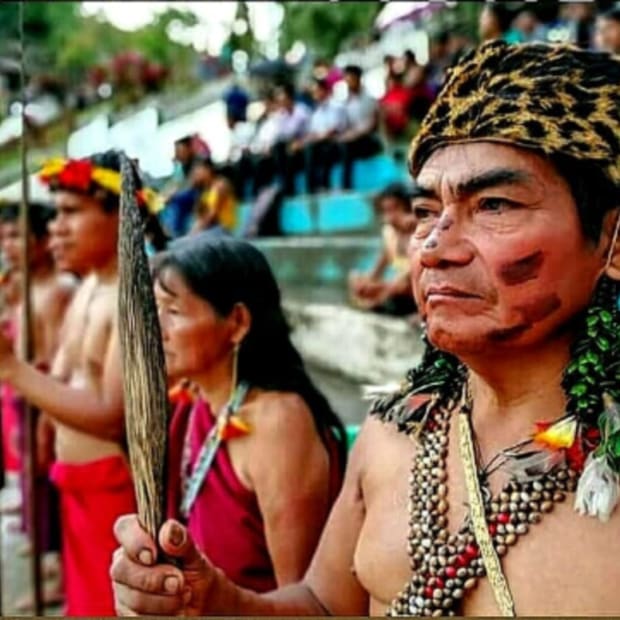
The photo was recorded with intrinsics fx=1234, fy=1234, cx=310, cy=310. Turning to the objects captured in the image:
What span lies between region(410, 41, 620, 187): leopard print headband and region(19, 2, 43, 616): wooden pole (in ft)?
3.99

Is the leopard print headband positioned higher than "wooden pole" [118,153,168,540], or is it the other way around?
the leopard print headband

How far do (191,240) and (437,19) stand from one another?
27.9 ft

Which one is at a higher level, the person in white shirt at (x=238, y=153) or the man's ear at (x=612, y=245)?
the man's ear at (x=612, y=245)

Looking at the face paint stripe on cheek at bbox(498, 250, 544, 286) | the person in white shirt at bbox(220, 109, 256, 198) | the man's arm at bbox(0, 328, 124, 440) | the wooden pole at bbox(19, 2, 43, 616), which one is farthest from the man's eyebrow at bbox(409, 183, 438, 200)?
the person in white shirt at bbox(220, 109, 256, 198)

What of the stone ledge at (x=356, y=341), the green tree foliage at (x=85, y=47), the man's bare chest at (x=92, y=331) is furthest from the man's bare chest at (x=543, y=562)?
the green tree foliage at (x=85, y=47)

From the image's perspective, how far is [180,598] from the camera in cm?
166

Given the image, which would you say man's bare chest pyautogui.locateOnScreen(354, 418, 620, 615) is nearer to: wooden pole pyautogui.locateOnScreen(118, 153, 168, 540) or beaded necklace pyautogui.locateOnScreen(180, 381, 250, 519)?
wooden pole pyautogui.locateOnScreen(118, 153, 168, 540)

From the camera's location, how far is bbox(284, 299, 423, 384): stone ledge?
21.0ft

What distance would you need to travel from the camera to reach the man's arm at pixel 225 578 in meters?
1.63

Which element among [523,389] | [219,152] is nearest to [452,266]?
→ [523,389]

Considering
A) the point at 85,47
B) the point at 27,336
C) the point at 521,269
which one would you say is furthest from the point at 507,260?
the point at 85,47

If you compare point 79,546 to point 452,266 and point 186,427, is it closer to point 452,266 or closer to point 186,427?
point 186,427

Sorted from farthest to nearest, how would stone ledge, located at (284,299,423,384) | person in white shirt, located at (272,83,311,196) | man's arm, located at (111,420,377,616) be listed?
person in white shirt, located at (272,83,311,196)
stone ledge, located at (284,299,423,384)
man's arm, located at (111,420,377,616)

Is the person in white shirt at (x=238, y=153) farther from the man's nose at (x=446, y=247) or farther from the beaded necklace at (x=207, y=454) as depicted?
the man's nose at (x=446, y=247)
